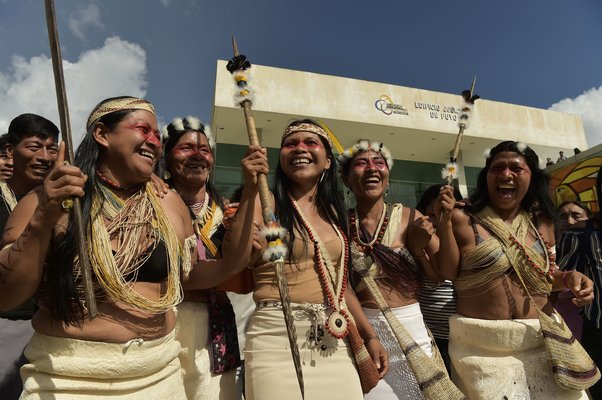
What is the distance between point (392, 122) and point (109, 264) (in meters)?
14.1

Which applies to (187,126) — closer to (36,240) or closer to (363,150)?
(363,150)

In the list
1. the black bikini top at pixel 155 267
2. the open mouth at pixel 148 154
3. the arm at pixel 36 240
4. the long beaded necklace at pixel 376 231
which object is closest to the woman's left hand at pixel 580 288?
the long beaded necklace at pixel 376 231

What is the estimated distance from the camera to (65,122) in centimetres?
133

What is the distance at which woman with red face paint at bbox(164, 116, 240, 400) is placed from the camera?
214 centimetres

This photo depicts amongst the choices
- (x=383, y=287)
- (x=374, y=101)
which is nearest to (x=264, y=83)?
(x=374, y=101)

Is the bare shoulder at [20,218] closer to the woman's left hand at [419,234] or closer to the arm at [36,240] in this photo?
the arm at [36,240]

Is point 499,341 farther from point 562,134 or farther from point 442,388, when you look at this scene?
point 562,134

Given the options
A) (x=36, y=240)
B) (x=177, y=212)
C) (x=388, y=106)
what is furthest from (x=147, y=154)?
(x=388, y=106)

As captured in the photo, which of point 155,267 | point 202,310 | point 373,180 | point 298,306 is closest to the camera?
point 155,267

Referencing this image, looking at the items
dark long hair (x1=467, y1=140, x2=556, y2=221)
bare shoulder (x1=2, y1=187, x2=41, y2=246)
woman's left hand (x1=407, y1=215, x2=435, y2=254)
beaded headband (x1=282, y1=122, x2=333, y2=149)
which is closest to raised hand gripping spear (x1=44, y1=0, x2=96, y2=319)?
bare shoulder (x1=2, y1=187, x2=41, y2=246)

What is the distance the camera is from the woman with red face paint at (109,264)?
1351mm

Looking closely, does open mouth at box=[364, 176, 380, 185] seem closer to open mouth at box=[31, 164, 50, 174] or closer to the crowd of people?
the crowd of people

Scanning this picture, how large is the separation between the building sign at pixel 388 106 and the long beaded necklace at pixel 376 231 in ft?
40.8

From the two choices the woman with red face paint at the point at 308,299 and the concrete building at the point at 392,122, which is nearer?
the woman with red face paint at the point at 308,299
